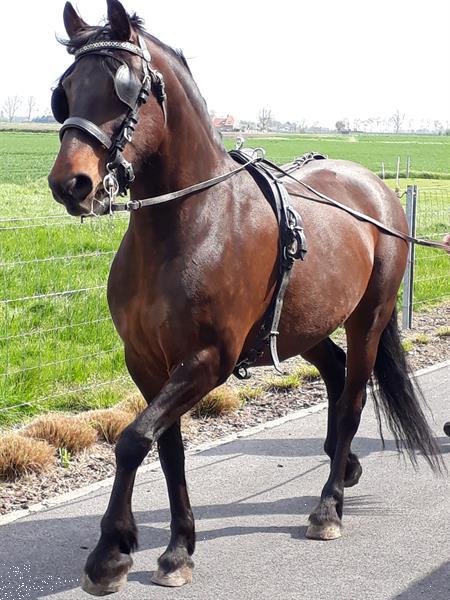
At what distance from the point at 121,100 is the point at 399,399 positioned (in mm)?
2854

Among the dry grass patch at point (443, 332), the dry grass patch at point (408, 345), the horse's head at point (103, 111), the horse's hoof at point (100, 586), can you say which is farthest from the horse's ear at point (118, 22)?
the dry grass patch at point (443, 332)

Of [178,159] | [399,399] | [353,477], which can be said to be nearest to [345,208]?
[399,399]

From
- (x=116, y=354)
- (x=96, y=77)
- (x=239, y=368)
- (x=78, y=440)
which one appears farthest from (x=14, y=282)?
(x=96, y=77)

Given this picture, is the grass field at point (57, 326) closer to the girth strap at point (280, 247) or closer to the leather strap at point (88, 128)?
the girth strap at point (280, 247)

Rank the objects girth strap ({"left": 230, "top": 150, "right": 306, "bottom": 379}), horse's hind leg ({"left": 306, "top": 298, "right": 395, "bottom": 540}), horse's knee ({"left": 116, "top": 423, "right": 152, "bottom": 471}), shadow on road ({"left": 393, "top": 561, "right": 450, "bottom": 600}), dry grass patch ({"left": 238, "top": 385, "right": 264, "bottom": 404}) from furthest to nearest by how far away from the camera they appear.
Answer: dry grass patch ({"left": 238, "top": 385, "right": 264, "bottom": 404})
horse's hind leg ({"left": 306, "top": 298, "right": 395, "bottom": 540})
girth strap ({"left": 230, "top": 150, "right": 306, "bottom": 379})
shadow on road ({"left": 393, "top": 561, "right": 450, "bottom": 600})
horse's knee ({"left": 116, "top": 423, "right": 152, "bottom": 471})

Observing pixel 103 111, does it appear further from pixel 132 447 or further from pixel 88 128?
pixel 132 447

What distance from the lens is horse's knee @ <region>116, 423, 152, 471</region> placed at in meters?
3.78

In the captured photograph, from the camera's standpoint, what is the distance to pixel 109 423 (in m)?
5.96

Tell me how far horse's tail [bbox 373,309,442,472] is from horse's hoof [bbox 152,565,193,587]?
1862mm

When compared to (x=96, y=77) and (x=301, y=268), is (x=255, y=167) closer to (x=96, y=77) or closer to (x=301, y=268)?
(x=301, y=268)

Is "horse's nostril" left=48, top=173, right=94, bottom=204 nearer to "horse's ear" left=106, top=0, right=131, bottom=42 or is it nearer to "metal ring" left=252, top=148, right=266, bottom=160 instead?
"horse's ear" left=106, top=0, right=131, bottom=42

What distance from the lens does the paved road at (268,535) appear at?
4082mm

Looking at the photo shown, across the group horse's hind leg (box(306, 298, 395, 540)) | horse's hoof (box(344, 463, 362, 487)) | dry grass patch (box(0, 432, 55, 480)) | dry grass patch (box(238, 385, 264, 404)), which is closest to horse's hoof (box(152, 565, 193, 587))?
horse's hind leg (box(306, 298, 395, 540))

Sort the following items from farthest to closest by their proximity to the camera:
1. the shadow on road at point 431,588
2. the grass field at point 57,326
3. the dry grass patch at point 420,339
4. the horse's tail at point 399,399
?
1. the dry grass patch at point 420,339
2. the grass field at point 57,326
3. the horse's tail at point 399,399
4. the shadow on road at point 431,588
